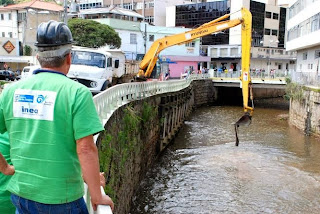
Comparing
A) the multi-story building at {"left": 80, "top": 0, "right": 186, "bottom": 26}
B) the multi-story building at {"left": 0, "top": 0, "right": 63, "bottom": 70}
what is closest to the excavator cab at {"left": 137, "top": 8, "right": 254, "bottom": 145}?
the multi-story building at {"left": 0, "top": 0, "right": 63, "bottom": 70}

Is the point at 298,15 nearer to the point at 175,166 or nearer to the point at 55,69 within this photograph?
the point at 175,166

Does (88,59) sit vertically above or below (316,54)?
below

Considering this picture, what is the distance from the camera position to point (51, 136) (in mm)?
2396

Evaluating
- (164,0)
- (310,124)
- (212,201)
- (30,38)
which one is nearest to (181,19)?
(164,0)

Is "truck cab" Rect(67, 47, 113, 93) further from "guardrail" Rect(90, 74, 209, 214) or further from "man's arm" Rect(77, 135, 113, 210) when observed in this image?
"man's arm" Rect(77, 135, 113, 210)

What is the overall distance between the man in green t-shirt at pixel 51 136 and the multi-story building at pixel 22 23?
3753 cm

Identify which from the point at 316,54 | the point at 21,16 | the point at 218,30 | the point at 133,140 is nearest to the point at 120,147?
the point at 133,140

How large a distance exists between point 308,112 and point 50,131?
2309 cm

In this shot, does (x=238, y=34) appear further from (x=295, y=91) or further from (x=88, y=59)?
(x=88, y=59)

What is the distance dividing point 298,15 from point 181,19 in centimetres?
2966

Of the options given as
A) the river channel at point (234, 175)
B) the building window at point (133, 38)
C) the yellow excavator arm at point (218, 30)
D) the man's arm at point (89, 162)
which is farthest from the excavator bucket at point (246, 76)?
the building window at point (133, 38)

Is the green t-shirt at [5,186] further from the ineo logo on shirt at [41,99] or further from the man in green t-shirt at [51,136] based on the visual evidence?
the ineo logo on shirt at [41,99]

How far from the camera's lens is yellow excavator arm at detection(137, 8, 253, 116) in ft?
57.2

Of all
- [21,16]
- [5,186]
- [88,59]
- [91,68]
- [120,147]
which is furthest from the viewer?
[21,16]
